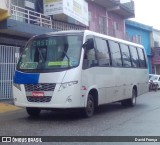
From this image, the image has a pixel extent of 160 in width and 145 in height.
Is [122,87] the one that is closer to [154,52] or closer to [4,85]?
[4,85]

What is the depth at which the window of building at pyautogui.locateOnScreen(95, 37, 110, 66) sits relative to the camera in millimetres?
11844

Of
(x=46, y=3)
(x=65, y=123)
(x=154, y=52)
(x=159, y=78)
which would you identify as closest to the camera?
(x=65, y=123)

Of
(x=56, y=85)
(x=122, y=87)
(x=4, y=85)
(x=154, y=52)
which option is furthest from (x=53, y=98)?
(x=154, y=52)

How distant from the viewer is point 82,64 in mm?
10578

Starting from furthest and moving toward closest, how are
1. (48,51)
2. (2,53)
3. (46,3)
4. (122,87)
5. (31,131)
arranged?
(46,3) → (2,53) → (122,87) → (48,51) → (31,131)

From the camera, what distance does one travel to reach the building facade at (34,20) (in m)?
16.7

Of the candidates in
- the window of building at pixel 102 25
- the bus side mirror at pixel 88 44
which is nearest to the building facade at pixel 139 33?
the window of building at pixel 102 25

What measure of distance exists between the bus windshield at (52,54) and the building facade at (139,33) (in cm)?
2589

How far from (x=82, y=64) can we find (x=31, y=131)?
2.83 metres

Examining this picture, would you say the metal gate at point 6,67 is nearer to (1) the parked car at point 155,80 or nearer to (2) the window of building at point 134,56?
(2) the window of building at point 134,56

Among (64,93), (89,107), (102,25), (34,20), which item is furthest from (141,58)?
(102,25)

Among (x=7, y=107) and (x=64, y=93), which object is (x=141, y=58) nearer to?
(x=7, y=107)

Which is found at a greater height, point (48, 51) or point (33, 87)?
point (48, 51)

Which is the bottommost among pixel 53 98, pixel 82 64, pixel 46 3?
pixel 53 98
